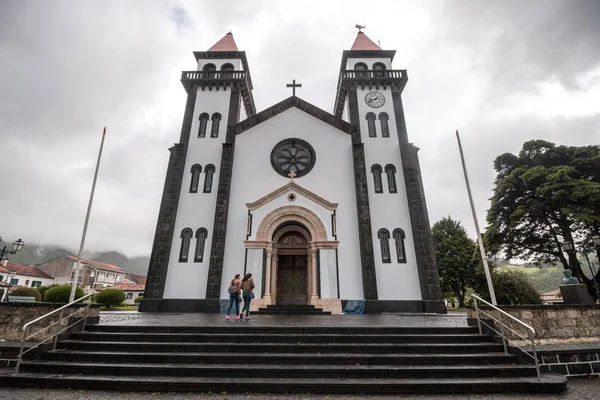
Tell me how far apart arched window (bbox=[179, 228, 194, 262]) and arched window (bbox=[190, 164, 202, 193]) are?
8.47ft

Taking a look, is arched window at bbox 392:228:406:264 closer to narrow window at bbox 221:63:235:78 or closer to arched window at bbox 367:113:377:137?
arched window at bbox 367:113:377:137

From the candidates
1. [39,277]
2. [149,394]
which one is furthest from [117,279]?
[149,394]

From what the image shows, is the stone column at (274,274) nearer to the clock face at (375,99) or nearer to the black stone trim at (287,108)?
the black stone trim at (287,108)

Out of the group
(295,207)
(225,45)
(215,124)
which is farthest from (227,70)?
(295,207)

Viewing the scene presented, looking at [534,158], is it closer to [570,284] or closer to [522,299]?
[522,299]

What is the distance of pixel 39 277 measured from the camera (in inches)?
2121

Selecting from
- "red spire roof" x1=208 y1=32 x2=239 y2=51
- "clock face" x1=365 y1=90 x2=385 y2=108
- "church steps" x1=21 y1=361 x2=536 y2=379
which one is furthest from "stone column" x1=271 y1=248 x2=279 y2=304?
"red spire roof" x1=208 y1=32 x2=239 y2=51

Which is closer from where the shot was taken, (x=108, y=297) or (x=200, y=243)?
(x=200, y=243)

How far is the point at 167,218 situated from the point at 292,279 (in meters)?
8.06

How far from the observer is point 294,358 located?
653 centimetres

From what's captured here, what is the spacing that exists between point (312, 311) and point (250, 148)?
1056 centimetres

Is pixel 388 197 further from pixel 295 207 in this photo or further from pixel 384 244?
pixel 295 207

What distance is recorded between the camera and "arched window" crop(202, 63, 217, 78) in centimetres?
2088

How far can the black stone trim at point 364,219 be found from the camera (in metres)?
15.2
